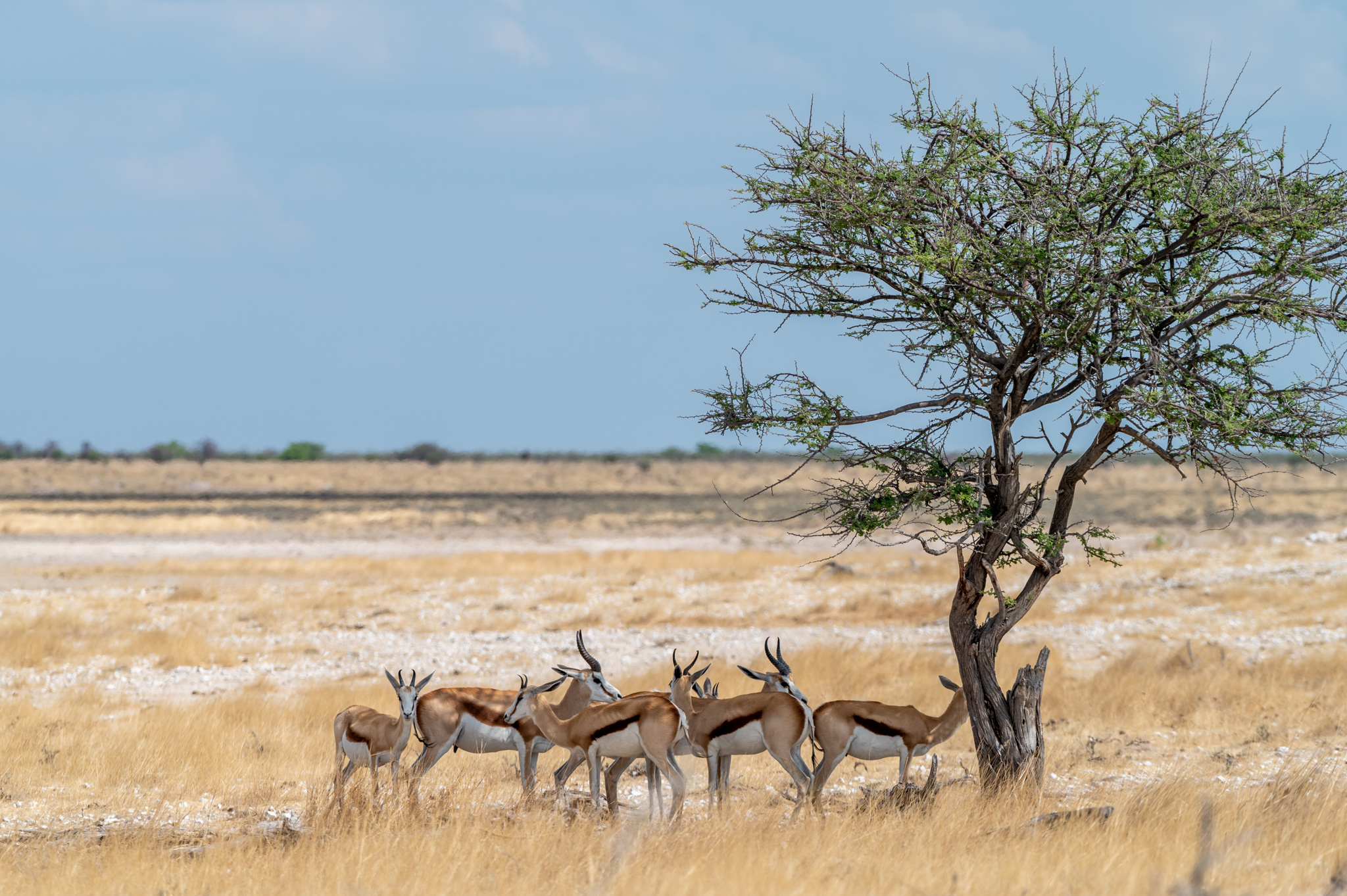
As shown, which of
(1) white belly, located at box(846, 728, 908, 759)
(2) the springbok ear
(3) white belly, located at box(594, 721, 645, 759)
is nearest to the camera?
(3) white belly, located at box(594, 721, 645, 759)

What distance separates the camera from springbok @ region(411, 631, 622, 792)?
412 inches

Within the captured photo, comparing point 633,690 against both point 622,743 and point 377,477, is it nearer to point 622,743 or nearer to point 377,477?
point 622,743

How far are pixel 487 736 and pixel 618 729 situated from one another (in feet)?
5.27

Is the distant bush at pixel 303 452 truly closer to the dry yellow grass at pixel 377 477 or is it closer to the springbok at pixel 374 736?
the dry yellow grass at pixel 377 477

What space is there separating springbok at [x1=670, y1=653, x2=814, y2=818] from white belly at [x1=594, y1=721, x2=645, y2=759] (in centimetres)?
45

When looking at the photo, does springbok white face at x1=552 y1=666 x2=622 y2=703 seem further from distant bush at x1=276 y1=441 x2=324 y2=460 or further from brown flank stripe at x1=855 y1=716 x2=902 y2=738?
distant bush at x1=276 y1=441 x2=324 y2=460

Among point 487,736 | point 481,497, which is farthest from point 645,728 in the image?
point 481,497

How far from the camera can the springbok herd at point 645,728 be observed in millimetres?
9625

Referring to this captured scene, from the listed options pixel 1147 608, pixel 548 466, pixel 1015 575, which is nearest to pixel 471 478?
pixel 548 466

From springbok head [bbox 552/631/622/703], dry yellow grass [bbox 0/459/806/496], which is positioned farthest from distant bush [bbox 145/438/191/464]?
springbok head [bbox 552/631/622/703]

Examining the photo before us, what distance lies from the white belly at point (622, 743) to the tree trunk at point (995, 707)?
3.13m

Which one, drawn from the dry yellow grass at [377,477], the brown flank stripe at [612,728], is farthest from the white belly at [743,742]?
the dry yellow grass at [377,477]

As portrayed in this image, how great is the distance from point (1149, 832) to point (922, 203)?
5.34 m

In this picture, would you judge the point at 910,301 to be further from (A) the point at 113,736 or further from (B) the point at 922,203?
(A) the point at 113,736
